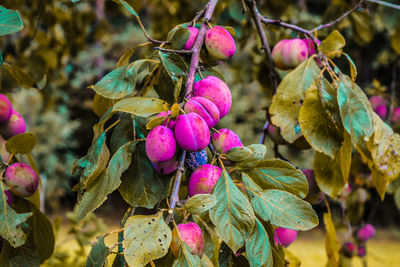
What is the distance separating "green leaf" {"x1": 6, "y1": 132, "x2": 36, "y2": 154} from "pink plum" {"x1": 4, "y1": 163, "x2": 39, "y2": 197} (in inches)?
1.2

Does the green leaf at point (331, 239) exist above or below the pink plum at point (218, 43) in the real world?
below

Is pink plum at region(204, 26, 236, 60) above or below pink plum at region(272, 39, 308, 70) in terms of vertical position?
above

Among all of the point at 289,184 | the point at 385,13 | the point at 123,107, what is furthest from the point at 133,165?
the point at 385,13

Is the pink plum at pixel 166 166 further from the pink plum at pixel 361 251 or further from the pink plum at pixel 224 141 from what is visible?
the pink plum at pixel 361 251

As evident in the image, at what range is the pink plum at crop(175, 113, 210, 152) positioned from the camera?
489mm

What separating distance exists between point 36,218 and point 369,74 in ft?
27.7

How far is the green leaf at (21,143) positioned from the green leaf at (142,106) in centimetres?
33

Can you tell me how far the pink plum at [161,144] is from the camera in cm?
50

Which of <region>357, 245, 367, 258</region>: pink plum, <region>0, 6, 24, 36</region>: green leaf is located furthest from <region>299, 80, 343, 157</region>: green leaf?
<region>357, 245, 367, 258</region>: pink plum

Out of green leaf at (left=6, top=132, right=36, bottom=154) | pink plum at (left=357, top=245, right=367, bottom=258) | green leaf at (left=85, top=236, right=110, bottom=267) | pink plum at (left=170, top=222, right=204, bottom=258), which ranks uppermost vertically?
pink plum at (left=170, top=222, right=204, bottom=258)

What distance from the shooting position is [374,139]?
767 millimetres

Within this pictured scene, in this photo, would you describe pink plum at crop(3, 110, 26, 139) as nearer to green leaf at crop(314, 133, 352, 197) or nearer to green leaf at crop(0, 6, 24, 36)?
green leaf at crop(0, 6, 24, 36)

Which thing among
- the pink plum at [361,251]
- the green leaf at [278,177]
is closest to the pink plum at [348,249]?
the pink plum at [361,251]

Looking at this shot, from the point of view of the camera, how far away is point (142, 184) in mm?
587
